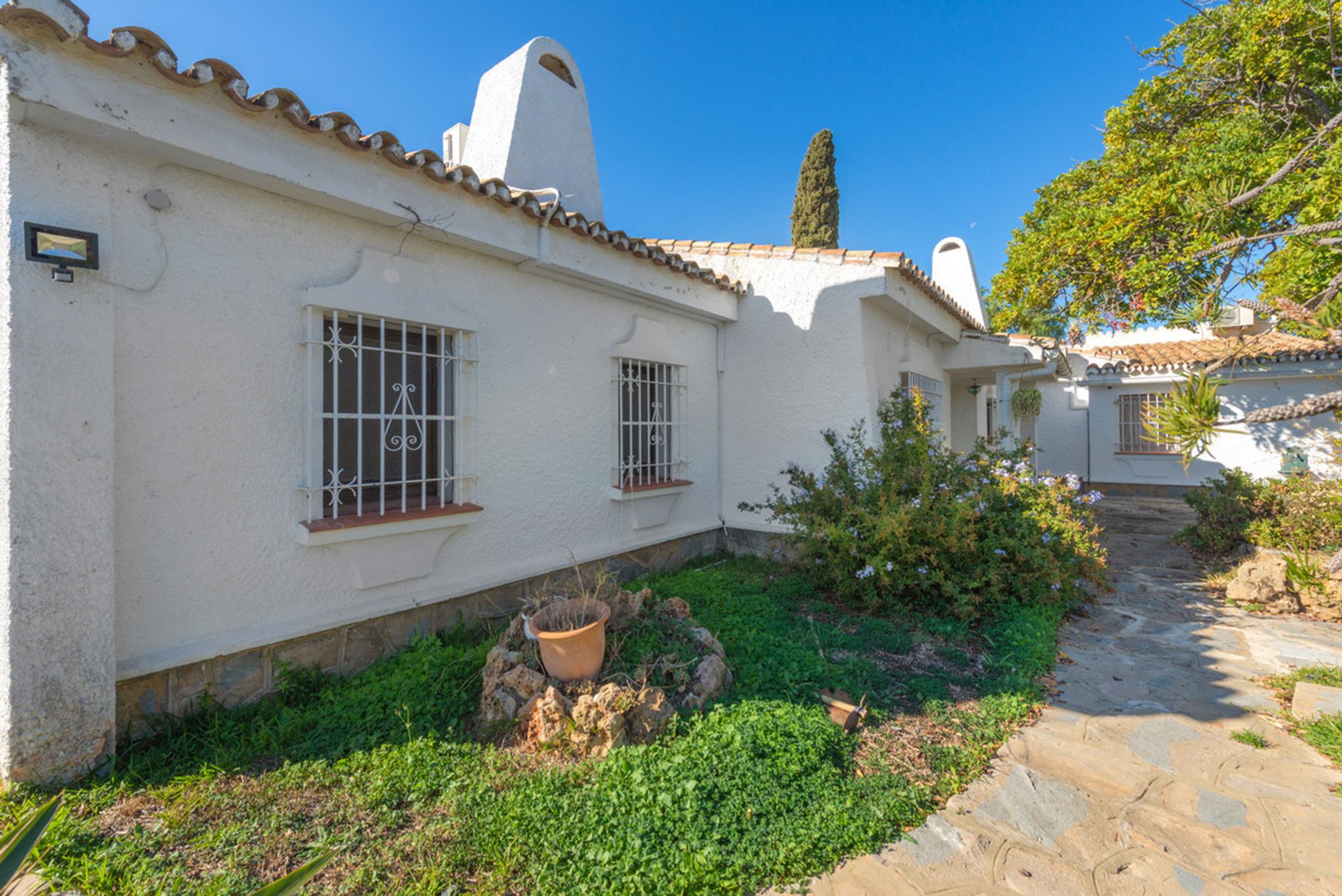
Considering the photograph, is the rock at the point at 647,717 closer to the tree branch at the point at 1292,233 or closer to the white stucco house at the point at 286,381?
the white stucco house at the point at 286,381

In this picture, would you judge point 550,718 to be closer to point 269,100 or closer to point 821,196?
point 269,100

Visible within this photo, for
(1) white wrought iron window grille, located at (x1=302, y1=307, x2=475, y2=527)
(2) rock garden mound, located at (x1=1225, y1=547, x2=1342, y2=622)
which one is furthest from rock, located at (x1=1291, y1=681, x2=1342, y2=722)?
(1) white wrought iron window grille, located at (x1=302, y1=307, x2=475, y2=527)

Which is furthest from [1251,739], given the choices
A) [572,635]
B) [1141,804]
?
[572,635]

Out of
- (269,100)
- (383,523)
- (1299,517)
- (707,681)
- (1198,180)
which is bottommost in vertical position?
(707,681)

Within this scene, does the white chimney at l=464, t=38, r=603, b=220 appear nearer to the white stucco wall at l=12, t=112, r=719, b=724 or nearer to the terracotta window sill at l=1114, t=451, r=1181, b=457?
the white stucco wall at l=12, t=112, r=719, b=724

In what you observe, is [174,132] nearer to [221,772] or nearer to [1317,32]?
[221,772]

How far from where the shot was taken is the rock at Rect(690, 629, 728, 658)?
362 centimetres

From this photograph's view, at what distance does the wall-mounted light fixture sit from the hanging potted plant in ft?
44.7

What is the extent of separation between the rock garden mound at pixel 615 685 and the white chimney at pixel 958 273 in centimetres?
1091

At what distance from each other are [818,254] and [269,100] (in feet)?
17.0

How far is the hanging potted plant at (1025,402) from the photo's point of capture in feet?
38.5

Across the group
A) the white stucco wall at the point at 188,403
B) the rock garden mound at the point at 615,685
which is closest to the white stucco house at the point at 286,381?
the white stucco wall at the point at 188,403

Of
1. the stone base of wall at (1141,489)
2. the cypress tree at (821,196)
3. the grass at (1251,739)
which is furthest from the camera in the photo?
the cypress tree at (821,196)

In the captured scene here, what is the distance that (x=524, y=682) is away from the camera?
10.3 ft
